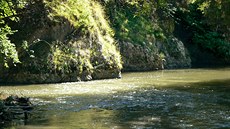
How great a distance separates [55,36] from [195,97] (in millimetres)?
11138

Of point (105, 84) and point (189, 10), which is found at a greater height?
point (189, 10)

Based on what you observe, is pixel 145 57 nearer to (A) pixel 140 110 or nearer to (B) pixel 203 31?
(B) pixel 203 31

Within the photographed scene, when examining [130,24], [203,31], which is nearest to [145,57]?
[130,24]

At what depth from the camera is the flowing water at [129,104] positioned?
48.0 feet

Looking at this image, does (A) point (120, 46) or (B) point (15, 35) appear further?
(A) point (120, 46)

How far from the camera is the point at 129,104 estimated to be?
1859 cm

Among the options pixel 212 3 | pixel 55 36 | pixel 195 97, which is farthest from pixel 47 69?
pixel 212 3

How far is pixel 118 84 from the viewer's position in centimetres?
2609

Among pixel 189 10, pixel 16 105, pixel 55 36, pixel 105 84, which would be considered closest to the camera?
pixel 16 105

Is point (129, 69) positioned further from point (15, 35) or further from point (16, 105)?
point (16, 105)

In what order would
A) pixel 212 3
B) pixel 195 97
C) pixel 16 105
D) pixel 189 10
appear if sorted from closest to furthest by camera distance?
pixel 16 105 → pixel 195 97 → pixel 212 3 → pixel 189 10

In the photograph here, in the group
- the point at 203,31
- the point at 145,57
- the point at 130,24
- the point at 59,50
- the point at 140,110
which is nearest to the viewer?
the point at 140,110

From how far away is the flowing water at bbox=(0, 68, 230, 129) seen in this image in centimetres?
1462

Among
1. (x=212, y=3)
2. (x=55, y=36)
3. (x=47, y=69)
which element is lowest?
(x=47, y=69)
